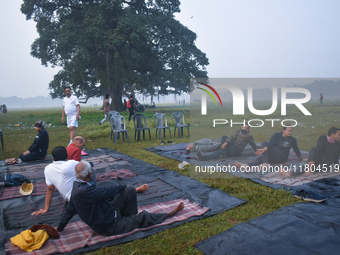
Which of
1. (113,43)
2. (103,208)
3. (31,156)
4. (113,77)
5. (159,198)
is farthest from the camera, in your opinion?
(113,77)

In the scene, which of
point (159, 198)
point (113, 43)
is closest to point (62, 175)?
point (159, 198)

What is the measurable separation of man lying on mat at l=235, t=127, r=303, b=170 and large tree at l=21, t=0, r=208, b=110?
1583 cm

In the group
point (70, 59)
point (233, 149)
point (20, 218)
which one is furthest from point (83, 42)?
point (20, 218)

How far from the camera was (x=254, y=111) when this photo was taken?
5.85m

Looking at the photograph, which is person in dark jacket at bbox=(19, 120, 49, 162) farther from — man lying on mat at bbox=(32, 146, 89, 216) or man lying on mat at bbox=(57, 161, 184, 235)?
man lying on mat at bbox=(57, 161, 184, 235)

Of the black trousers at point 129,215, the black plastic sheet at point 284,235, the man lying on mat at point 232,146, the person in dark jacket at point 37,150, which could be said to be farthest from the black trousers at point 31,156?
the black plastic sheet at point 284,235

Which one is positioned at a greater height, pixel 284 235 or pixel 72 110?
pixel 72 110

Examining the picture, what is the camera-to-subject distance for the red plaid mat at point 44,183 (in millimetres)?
4812

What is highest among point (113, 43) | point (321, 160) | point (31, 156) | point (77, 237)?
point (113, 43)

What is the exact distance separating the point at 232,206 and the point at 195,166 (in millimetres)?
2236

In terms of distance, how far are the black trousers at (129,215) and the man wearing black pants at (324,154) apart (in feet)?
11.4

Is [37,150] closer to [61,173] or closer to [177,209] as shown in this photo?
[61,173]

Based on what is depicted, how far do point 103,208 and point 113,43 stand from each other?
1808 centimetres

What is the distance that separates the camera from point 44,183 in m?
5.43
